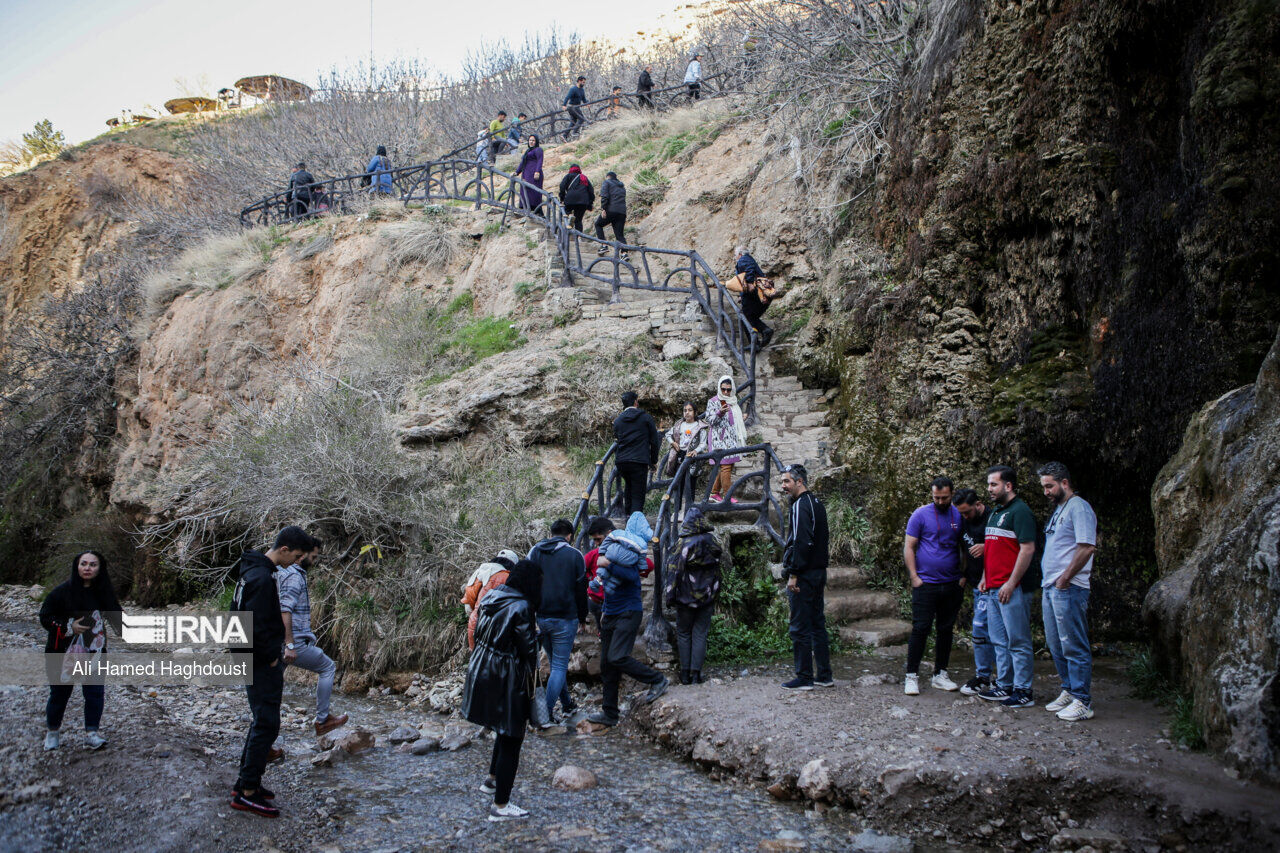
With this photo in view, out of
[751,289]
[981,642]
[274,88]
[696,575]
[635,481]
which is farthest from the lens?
[274,88]

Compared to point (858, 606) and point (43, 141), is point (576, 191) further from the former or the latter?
point (43, 141)

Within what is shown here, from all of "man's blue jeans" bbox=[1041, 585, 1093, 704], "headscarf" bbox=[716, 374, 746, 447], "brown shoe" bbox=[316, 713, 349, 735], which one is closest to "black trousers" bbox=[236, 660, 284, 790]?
"brown shoe" bbox=[316, 713, 349, 735]

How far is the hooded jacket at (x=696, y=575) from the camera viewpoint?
6.78 meters

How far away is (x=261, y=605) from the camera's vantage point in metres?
4.75

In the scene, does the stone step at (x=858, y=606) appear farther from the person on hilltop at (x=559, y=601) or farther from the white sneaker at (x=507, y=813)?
the white sneaker at (x=507, y=813)

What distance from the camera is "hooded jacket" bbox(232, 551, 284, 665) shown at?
15.5ft

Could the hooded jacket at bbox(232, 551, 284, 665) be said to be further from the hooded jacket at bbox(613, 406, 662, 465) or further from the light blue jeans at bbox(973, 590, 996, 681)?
the light blue jeans at bbox(973, 590, 996, 681)

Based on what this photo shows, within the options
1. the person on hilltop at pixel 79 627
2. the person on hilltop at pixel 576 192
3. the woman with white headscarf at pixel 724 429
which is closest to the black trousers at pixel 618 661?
the woman with white headscarf at pixel 724 429

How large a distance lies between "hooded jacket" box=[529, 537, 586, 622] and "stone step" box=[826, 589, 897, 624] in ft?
8.92

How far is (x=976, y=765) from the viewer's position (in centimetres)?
464

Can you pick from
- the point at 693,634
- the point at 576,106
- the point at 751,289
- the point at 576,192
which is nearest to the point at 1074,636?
the point at 693,634

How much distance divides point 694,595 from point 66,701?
457 cm

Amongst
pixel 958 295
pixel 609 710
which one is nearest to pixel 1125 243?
pixel 958 295

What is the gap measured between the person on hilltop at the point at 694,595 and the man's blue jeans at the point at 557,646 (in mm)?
876
